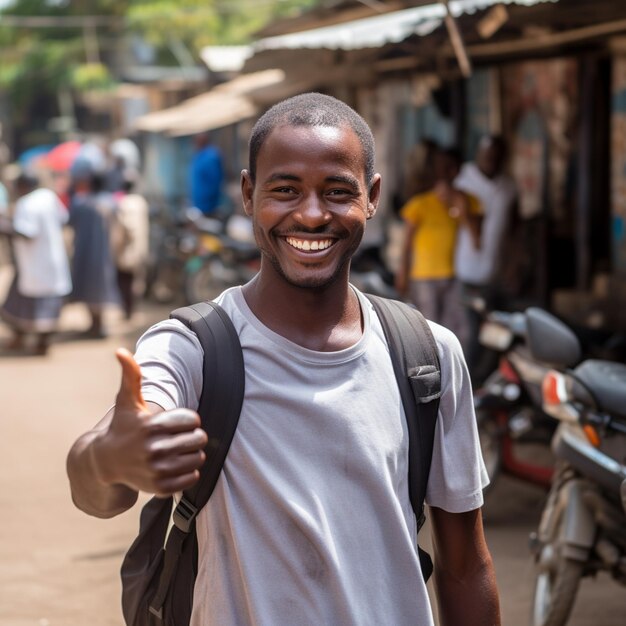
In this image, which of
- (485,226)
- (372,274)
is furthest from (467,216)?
(372,274)

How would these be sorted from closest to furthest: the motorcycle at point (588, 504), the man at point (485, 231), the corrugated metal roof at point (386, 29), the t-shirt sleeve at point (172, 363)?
the t-shirt sleeve at point (172, 363), the motorcycle at point (588, 504), the corrugated metal roof at point (386, 29), the man at point (485, 231)

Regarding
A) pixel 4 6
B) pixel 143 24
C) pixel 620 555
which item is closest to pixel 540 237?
pixel 620 555

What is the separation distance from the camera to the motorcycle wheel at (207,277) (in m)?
12.1

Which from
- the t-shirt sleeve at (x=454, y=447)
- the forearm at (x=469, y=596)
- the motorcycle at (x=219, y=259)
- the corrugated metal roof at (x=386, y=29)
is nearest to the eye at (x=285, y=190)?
the t-shirt sleeve at (x=454, y=447)

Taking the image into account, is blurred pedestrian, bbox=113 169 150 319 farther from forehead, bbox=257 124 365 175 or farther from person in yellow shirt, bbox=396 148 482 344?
forehead, bbox=257 124 365 175

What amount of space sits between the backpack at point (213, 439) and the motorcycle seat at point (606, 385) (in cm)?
192

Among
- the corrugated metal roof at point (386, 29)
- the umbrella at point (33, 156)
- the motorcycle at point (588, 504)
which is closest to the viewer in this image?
the motorcycle at point (588, 504)

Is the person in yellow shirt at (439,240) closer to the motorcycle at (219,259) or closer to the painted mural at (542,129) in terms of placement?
the painted mural at (542,129)

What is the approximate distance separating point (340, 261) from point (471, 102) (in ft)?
28.4

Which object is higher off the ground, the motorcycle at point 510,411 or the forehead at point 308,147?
the forehead at point 308,147

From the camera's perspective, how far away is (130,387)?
1.61 meters

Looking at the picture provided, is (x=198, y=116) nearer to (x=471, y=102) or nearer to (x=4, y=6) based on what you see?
(x=471, y=102)

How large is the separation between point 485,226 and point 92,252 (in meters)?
5.13

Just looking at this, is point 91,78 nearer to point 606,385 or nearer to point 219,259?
point 219,259
